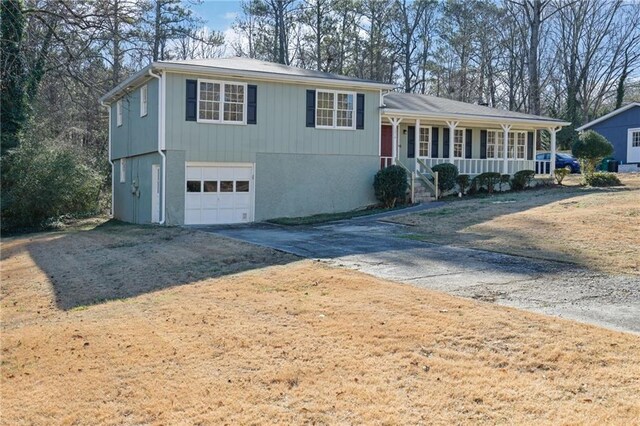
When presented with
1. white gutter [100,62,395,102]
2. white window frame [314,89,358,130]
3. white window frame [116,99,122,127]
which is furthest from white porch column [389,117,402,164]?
white window frame [116,99,122,127]

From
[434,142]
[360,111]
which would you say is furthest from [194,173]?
[434,142]

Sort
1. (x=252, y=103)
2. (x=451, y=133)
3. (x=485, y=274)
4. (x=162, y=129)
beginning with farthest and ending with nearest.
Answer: (x=451, y=133) → (x=252, y=103) → (x=162, y=129) → (x=485, y=274)

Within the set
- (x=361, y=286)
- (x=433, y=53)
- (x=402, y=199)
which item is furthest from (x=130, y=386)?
(x=433, y=53)

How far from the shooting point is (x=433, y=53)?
1762 inches

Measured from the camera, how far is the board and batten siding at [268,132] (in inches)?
694

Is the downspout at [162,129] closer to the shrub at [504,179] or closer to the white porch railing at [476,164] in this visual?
the white porch railing at [476,164]

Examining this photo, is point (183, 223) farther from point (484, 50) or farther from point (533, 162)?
point (484, 50)

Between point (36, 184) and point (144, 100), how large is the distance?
5.28 metres

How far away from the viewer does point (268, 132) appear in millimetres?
19047

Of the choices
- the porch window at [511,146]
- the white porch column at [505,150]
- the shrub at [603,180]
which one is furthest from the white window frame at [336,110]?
the shrub at [603,180]

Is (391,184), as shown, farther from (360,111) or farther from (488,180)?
(488,180)

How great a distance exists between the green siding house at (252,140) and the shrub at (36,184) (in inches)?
86.6

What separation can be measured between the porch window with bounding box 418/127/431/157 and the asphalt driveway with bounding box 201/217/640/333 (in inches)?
419

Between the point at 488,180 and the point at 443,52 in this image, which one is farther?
the point at 443,52
